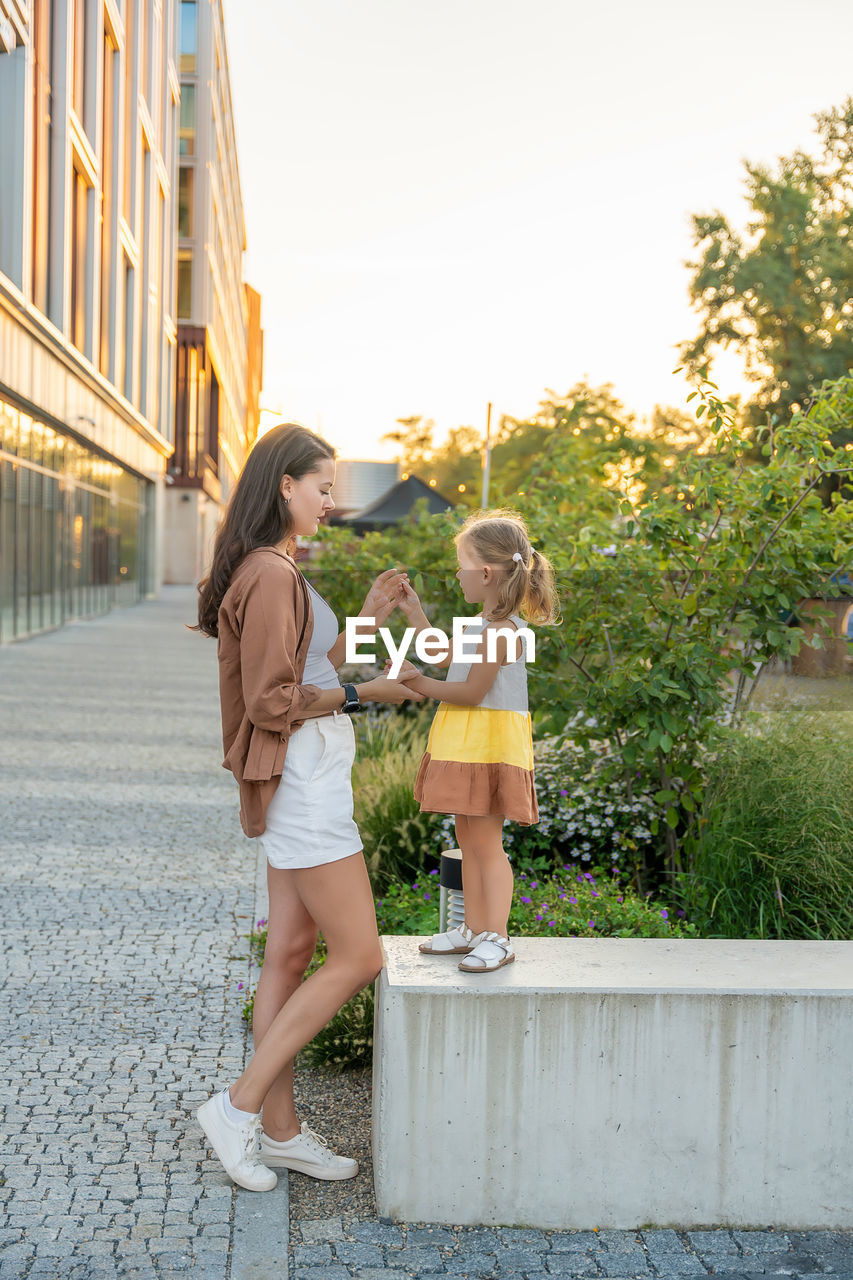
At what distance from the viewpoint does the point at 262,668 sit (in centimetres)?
292

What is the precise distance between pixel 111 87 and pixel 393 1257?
2873 cm

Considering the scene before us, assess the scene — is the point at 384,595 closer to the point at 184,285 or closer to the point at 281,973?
the point at 281,973

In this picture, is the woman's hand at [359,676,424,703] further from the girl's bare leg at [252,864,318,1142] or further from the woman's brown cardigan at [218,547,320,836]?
the girl's bare leg at [252,864,318,1142]

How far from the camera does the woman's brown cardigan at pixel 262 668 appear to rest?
2.91m

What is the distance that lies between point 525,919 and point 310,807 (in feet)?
5.44

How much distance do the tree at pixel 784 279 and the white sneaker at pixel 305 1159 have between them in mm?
38802

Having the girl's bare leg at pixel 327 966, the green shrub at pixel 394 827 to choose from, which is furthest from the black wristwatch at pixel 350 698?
the green shrub at pixel 394 827

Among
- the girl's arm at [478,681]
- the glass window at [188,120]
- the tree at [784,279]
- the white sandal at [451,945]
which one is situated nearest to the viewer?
the girl's arm at [478,681]

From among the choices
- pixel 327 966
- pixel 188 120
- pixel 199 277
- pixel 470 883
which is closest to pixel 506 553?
pixel 470 883

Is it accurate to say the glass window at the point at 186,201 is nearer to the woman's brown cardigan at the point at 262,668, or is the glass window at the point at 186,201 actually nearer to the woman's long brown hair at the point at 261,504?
the woman's long brown hair at the point at 261,504

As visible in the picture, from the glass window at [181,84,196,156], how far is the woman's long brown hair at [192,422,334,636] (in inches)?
2170

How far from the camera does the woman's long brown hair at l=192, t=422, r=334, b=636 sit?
3062mm

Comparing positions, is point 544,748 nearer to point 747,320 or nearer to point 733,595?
point 733,595

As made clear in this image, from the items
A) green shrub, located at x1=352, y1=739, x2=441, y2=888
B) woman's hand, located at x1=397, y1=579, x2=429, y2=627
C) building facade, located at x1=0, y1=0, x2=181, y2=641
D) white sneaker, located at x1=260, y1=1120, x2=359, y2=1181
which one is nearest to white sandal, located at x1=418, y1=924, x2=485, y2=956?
A: white sneaker, located at x1=260, y1=1120, x2=359, y2=1181
